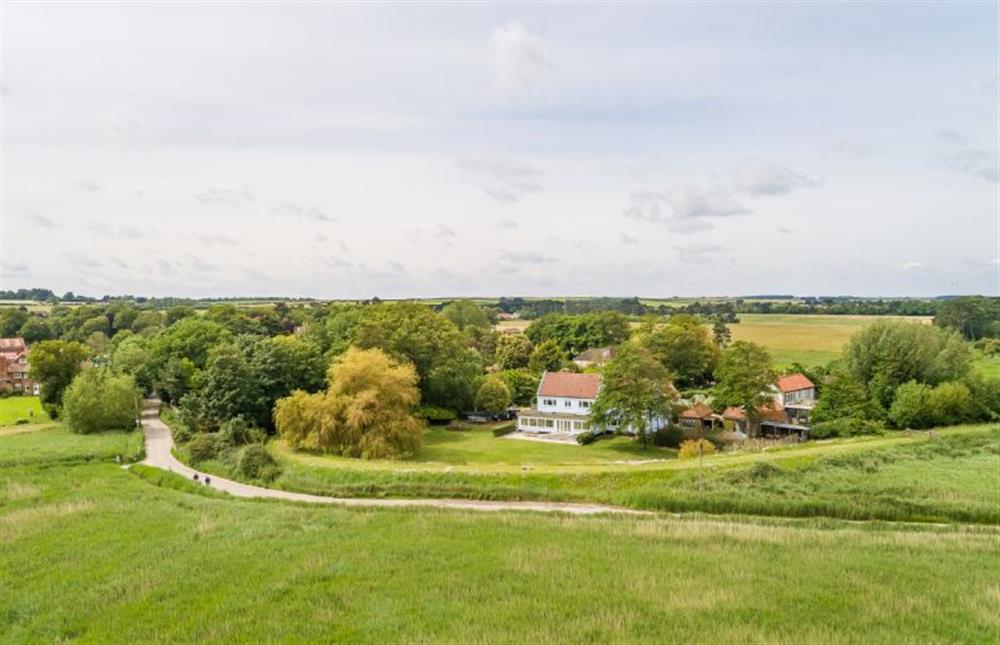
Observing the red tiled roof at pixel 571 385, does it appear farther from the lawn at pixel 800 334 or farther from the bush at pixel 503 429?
the lawn at pixel 800 334

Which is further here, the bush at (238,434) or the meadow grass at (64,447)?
the bush at (238,434)

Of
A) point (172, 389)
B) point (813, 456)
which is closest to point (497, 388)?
point (813, 456)

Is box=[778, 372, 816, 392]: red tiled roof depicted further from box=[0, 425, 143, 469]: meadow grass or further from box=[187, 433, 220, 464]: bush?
box=[0, 425, 143, 469]: meadow grass

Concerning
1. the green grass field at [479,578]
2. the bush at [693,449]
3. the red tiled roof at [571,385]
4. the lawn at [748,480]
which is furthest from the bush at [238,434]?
the bush at [693,449]

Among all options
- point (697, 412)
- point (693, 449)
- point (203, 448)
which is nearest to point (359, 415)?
point (203, 448)

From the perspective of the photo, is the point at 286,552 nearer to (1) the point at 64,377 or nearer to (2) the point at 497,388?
(2) the point at 497,388

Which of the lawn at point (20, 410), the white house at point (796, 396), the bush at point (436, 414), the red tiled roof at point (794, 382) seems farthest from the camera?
the lawn at point (20, 410)

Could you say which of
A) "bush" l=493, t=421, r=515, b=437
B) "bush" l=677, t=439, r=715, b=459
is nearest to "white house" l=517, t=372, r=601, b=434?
"bush" l=493, t=421, r=515, b=437
